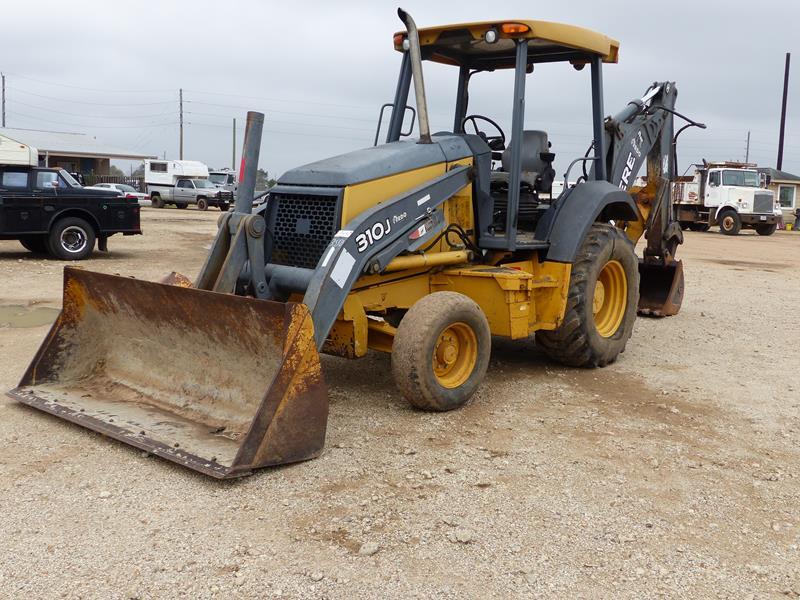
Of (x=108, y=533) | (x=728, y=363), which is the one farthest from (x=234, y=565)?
(x=728, y=363)

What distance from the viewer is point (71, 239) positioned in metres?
14.4

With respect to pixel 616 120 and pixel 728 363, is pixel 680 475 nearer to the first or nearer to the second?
pixel 728 363

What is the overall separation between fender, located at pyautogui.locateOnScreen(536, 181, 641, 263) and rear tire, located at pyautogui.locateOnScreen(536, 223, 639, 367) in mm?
176

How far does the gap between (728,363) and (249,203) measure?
460 centimetres

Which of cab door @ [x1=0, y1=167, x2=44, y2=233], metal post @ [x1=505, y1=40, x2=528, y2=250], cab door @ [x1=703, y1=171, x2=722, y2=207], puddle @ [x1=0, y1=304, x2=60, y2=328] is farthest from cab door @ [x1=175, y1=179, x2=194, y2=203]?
metal post @ [x1=505, y1=40, x2=528, y2=250]

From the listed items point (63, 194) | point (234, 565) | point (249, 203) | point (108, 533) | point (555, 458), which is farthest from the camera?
point (63, 194)

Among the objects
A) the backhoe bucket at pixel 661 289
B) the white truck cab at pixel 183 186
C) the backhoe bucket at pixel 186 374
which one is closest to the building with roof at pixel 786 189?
the white truck cab at pixel 183 186

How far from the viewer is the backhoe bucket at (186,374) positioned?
430 centimetres

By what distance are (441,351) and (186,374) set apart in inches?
65.1

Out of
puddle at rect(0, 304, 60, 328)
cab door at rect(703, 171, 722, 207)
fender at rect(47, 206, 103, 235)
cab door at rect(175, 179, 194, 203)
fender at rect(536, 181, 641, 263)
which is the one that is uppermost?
cab door at rect(703, 171, 722, 207)

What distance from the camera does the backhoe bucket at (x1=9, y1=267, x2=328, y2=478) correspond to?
4305 mm

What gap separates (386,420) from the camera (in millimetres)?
5305

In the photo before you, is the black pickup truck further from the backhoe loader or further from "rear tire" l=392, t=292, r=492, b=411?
"rear tire" l=392, t=292, r=492, b=411

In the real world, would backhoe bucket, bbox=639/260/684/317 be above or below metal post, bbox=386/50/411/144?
below
